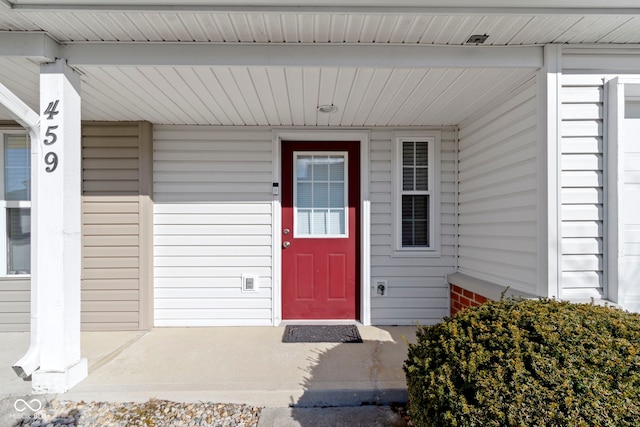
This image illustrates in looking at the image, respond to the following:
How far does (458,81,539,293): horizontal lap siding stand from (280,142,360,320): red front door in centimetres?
118

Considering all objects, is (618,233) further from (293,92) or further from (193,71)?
(193,71)

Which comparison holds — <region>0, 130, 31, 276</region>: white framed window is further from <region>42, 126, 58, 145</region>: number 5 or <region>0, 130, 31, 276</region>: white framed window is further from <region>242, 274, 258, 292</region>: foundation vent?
<region>242, 274, 258, 292</region>: foundation vent

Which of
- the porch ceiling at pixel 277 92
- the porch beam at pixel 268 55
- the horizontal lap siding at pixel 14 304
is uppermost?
the porch beam at pixel 268 55

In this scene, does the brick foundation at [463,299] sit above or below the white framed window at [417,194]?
below

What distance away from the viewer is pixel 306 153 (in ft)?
12.1

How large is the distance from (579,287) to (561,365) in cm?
120

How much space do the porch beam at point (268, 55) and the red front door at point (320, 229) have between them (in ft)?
4.81

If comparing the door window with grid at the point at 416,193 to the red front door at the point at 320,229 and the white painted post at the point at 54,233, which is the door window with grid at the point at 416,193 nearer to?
the red front door at the point at 320,229

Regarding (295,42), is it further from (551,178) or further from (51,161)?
(551,178)

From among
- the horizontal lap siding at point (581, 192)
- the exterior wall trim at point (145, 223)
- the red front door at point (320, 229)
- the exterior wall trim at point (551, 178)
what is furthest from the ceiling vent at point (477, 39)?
the exterior wall trim at point (145, 223)

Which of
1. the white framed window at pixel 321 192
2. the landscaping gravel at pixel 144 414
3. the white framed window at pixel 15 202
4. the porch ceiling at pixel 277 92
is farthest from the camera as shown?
the white framed window at pixel 321 192

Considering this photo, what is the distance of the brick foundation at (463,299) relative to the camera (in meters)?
3.05

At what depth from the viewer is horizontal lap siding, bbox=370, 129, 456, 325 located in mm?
3604

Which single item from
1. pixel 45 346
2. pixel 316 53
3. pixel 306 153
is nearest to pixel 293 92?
pixel 316 53
